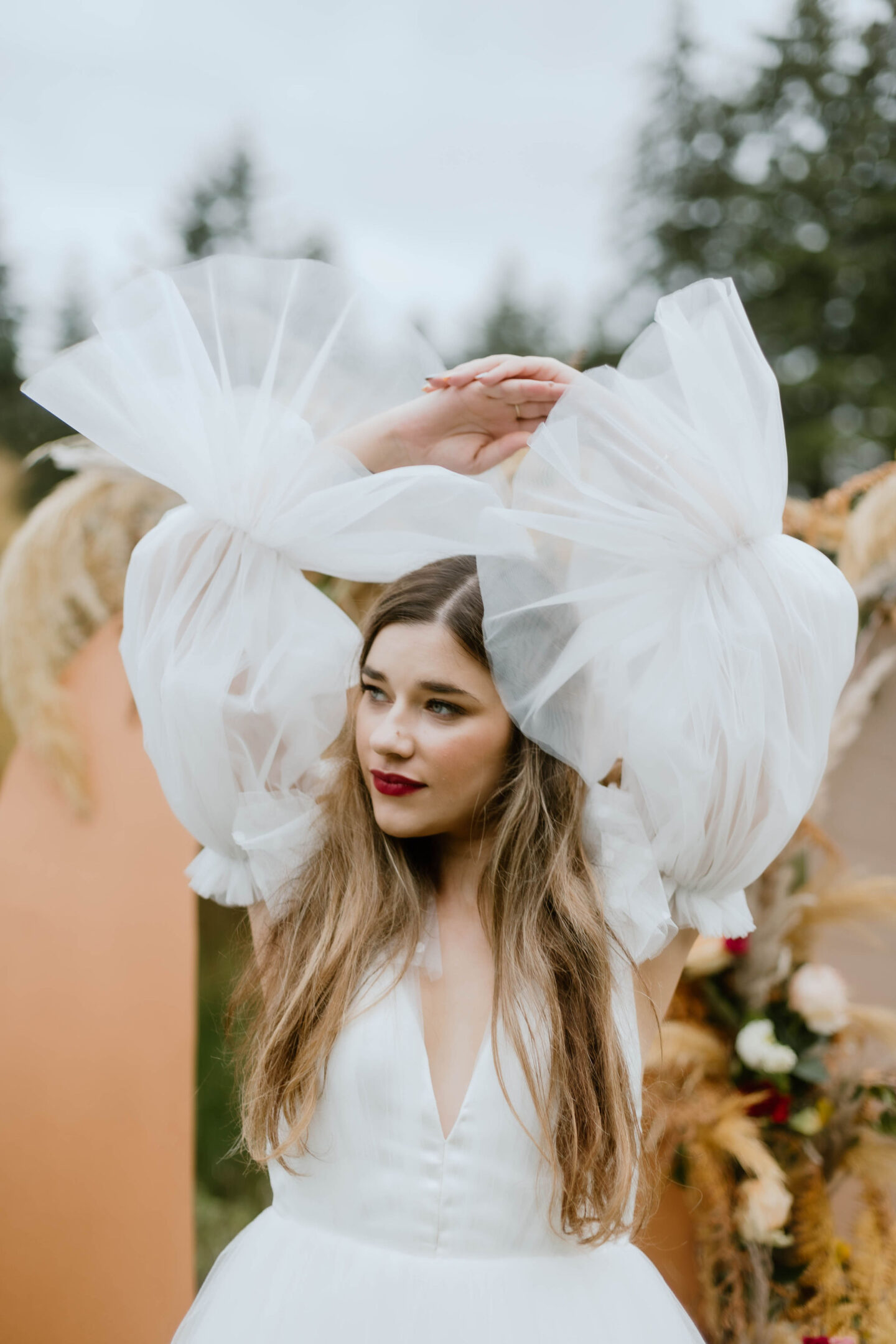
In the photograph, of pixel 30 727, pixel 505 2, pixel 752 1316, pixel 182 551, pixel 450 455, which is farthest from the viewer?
pixel 505 2

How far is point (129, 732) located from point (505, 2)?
5.72 metres

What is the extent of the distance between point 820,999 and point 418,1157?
119cm

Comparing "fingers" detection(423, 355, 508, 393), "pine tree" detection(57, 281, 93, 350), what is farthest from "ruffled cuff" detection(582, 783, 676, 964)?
"pine tree" detection(57, 281, 93, 350)

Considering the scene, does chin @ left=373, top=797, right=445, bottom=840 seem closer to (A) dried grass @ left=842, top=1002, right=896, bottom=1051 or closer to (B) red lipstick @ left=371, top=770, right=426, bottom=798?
(B) red lipstick @ left=371, top=770, right=426, bottom=798

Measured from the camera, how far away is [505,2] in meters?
5.99

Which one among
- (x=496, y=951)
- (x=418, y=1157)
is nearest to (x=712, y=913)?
(x=496, y=951)

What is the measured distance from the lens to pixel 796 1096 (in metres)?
2.24

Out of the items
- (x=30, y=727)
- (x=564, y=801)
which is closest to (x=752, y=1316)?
(x=564, y=801)

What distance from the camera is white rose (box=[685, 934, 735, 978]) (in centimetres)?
228

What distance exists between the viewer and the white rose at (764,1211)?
1.99 m

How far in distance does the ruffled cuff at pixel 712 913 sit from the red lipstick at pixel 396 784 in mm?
448

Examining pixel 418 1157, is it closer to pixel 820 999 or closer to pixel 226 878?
pixel 226 878

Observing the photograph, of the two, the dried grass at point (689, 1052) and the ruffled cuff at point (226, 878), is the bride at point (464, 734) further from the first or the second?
the dried grass at point (689, 1052)

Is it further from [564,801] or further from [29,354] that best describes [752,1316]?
[29,354]
